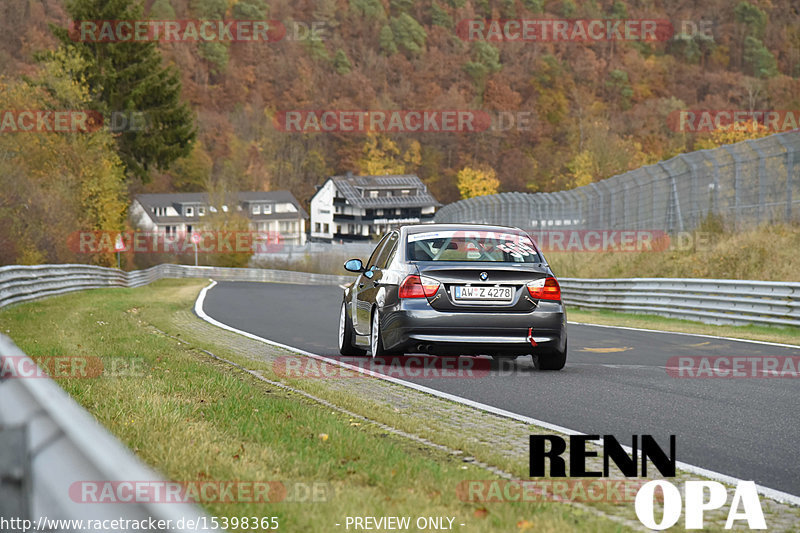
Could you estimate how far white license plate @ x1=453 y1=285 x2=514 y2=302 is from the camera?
10875 millimetres

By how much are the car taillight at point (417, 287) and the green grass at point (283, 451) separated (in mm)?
1894

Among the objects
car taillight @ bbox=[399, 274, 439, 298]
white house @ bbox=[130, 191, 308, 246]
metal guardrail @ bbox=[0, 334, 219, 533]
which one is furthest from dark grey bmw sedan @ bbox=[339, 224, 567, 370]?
white house @ bbox=[130, 191, 308, 246]

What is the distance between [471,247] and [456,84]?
151 m

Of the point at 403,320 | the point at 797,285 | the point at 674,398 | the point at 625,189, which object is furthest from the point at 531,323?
the point at 625,189

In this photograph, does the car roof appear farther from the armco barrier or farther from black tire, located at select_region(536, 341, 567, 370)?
the armco barrier

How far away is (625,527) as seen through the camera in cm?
466

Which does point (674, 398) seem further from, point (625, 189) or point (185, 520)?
point (625, 189)

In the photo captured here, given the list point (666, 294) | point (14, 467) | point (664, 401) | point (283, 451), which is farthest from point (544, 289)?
point (666, 294)

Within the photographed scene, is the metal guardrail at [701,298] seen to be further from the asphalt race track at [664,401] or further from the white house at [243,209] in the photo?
the white house at [243,209]

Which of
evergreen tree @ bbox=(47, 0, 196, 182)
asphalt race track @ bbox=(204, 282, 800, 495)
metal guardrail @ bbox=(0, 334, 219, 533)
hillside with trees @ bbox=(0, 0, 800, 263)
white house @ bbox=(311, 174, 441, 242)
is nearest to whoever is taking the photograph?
metal guardrail @ bbox=(0, 334, 219, 533)

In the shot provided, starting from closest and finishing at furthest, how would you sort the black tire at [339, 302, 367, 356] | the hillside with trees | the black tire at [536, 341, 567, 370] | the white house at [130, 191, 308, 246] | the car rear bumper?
the car rear bumper → the black tire at [536, 341, 567, 370] → the black tire at [339, 302, 367, 356] → the hillside with trees → the white house at [130, 191, 308, 246]

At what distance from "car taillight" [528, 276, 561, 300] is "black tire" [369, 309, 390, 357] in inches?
70.0

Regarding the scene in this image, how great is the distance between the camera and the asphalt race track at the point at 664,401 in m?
6.67

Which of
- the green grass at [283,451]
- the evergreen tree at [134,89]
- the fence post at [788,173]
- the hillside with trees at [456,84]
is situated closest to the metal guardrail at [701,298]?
the fence post at [788,173]
